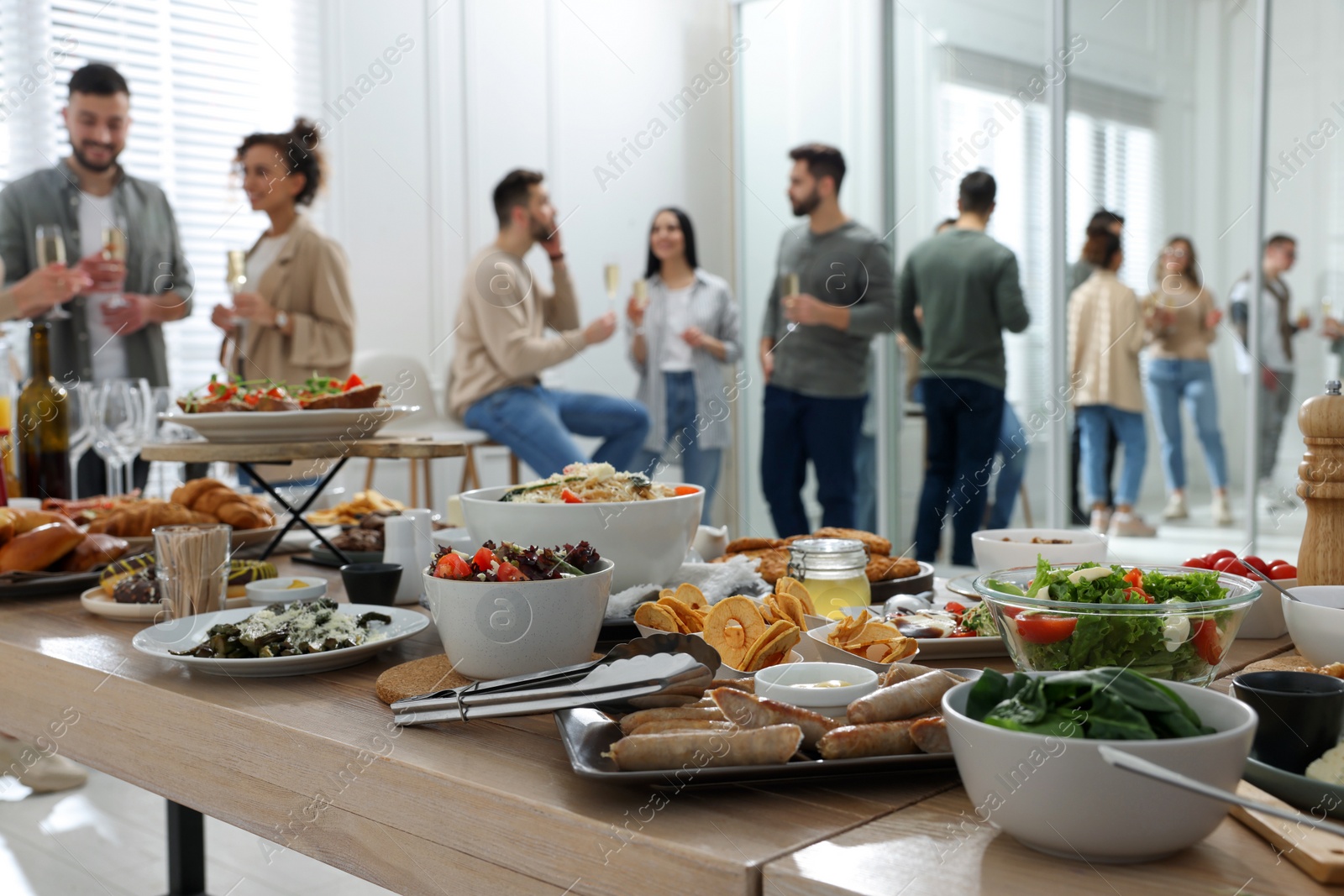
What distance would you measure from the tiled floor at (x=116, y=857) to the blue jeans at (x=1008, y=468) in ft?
10.4

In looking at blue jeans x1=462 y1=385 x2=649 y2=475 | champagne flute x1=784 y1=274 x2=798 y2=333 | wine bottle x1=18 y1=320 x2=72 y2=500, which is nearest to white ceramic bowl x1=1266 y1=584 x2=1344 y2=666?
wine bottle x1=18 y1=320 x2=72 y2=500

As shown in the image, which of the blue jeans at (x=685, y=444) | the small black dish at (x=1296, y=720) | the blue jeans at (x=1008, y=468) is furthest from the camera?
the blue jeans at (x=685, y=444)

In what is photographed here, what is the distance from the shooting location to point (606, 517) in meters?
1.16

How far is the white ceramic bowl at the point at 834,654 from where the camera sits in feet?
2.91

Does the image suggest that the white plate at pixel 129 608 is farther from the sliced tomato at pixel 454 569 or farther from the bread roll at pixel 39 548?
the sliced tomato at pixel 454 569

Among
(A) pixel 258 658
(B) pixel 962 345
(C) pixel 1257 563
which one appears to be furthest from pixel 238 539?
(B) pixel 962 345

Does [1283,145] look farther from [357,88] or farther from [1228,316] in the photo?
[357,88]

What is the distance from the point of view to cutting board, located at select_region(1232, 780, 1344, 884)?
0.57m

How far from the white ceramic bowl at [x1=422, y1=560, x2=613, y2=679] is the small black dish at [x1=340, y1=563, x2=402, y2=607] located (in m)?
0.35

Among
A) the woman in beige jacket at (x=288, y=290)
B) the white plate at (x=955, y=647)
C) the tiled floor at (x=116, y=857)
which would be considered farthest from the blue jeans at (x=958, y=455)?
the white plate at (x=955, y=647)

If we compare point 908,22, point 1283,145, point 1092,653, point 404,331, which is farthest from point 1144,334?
point 1092,653

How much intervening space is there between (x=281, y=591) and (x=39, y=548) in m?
0.48

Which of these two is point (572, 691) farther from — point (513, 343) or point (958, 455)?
point (958, 455)

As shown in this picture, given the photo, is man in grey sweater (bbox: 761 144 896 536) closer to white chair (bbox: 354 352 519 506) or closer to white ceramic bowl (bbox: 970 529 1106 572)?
white chair (bbox: 354 352 519 506)
